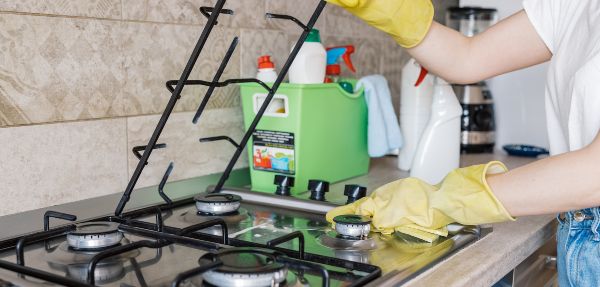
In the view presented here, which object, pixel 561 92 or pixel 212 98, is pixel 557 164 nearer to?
pixel 561 92

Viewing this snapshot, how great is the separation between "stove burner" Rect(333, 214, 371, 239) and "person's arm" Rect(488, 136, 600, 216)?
197mm

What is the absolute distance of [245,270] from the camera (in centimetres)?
74

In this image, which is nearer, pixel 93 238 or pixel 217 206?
pixel 93 238

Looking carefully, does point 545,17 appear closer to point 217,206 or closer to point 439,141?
point 439,141

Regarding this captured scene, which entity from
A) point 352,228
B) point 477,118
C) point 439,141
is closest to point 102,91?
point 352,228

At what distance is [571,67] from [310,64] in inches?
20.8

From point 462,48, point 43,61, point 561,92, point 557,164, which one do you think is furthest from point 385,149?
point 43,61

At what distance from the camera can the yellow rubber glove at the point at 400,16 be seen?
1.06 m

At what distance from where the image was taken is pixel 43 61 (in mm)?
1048

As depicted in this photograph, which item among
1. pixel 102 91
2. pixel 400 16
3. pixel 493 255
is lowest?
pixel 493 255

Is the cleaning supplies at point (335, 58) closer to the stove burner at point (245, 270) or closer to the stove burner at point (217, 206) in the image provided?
the stove burner at point (217, 206)

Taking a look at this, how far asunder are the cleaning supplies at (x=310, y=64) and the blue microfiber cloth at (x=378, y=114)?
167 millimetres

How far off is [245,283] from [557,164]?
1.49 ft

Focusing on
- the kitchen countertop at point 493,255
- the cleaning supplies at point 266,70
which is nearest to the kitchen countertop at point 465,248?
the kitchen countertop at point 493,255
